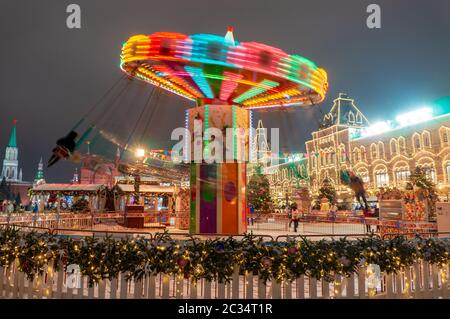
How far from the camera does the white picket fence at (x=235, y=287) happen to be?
5.62 meters

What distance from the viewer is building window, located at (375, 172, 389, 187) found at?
51281 mm

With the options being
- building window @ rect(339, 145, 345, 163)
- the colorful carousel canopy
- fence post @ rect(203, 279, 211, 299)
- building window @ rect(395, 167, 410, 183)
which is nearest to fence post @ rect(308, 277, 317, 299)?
fence post @ rect(203, 279, 211, 299)

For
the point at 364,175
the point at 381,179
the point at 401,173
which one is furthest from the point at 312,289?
the point at 364,175

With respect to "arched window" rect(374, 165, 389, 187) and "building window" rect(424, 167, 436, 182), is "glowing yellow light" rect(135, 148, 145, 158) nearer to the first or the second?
"building window" rect(424, 167, 436, 182)

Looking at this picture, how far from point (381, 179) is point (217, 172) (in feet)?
153

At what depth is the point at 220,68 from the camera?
34.1 ft

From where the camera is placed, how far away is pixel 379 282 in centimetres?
598

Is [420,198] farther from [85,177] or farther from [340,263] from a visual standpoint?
[85,177]

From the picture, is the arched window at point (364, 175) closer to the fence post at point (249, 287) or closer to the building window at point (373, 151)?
the building window at point (373, 151)

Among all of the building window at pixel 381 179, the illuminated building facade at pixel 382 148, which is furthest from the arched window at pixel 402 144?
the building window at pixel 381 179

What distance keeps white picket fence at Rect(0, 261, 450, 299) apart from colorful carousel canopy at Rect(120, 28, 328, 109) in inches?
250

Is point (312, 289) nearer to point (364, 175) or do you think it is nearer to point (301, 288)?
point (301, 288)
